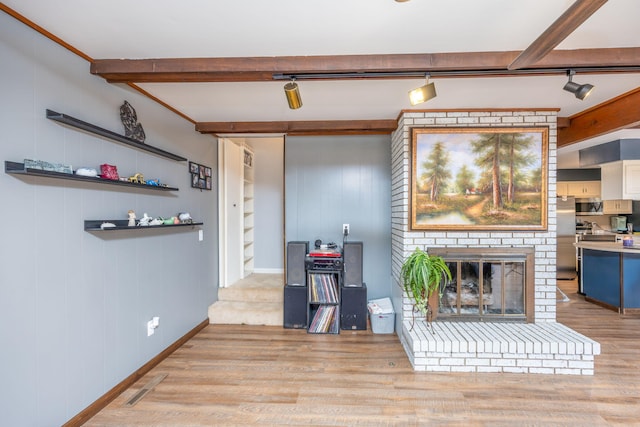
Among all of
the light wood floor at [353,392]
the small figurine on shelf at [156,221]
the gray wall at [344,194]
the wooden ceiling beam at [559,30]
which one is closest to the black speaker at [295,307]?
the light wood floor at [353,392]

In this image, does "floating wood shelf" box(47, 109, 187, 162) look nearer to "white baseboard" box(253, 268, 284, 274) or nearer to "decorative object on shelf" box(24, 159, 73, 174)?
"decorative object on shelf" box(24, 159, 73, 174)

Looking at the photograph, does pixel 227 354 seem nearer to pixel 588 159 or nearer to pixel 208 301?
pixel 208 301

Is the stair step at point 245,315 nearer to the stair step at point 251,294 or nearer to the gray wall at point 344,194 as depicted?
the stair step at point 251,294

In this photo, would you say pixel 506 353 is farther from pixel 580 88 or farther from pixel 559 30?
pixel 559 30

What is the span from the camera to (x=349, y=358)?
265 centimetres

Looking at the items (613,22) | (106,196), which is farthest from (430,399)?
(106,196)

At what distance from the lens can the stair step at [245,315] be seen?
11.2ft

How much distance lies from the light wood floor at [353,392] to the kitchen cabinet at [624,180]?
2.92 metres

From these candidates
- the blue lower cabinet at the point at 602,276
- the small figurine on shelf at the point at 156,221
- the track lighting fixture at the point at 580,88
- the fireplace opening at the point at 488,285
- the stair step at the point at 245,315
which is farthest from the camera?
the blue lower cabinet at the point at 602,276

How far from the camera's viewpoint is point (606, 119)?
8.84ft

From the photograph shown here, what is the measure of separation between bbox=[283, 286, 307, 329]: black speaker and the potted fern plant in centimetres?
114

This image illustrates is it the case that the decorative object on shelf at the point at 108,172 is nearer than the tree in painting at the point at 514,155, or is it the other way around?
the decorative object on shelf at the point at 108,172

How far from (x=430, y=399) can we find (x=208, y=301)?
257cm

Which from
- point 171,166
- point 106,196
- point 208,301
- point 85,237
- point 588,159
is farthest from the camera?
point 588,159
